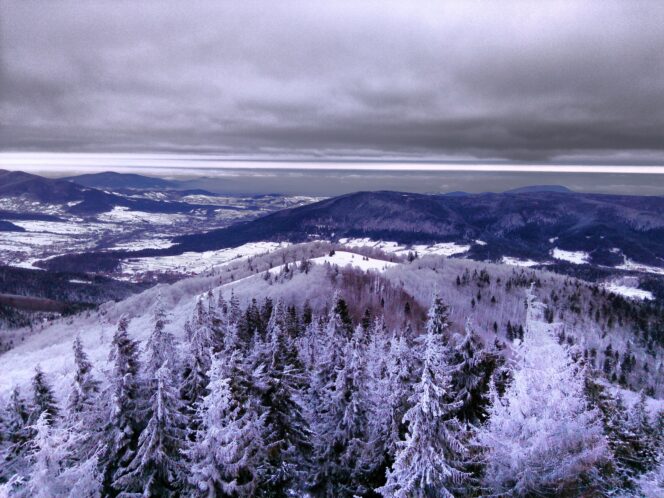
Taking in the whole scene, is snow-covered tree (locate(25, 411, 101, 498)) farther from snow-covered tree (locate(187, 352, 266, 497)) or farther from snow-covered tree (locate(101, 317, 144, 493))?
snow-covered tree (locate(101, 317, 144, 493))

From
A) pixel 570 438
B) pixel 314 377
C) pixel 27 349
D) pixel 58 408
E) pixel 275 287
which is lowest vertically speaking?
pixel 27 349

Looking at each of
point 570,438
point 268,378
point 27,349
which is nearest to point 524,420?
point 570,438

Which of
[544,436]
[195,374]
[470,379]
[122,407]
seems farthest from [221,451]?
[470,379]

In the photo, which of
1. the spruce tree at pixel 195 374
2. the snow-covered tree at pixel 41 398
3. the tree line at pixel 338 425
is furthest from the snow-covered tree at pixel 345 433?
the snow-covered tree at pixel 41 398

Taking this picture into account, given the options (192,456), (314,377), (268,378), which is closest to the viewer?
(192,456)

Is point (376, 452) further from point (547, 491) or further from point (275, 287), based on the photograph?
point (275, 287)

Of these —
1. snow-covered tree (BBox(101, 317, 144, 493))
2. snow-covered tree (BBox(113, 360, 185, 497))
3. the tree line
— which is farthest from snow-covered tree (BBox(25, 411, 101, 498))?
snow-covered tree (BBox(101, 317, 144, 493))
